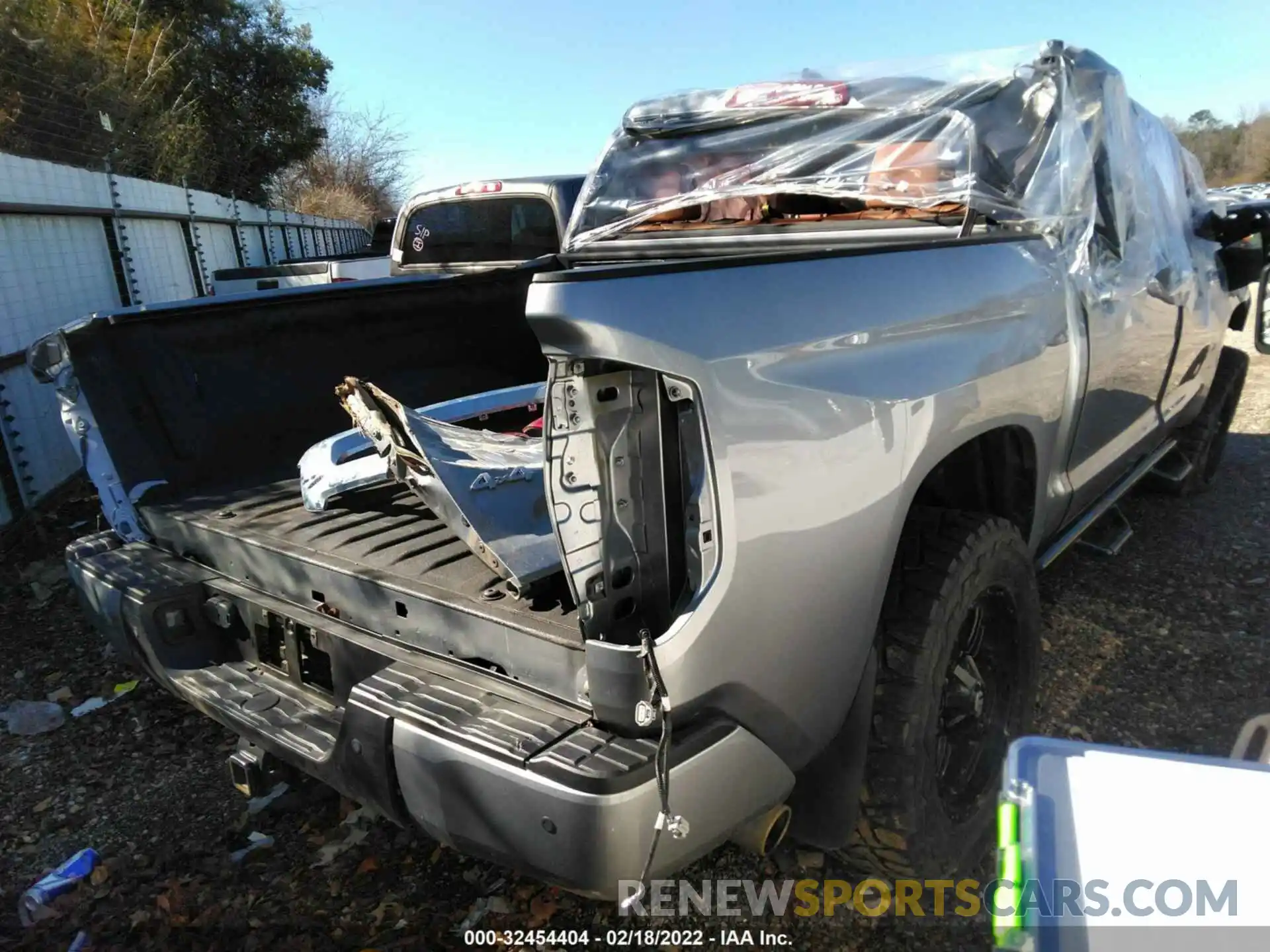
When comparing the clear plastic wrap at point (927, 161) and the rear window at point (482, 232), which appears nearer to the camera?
the clear plastic wrap at point (927, 161)

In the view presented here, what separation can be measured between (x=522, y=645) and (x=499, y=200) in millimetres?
4641

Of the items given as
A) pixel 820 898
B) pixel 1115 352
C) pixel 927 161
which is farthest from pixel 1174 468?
pixel 820 898

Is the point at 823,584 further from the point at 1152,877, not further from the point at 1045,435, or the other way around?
the point at 1045,435

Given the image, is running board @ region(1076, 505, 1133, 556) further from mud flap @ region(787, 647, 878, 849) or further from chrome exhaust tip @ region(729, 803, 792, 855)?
chrome exhaust tip @ region(729, 803, 792, 855)

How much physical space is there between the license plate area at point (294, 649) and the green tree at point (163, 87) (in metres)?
9.42

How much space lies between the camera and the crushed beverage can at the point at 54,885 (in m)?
2.43

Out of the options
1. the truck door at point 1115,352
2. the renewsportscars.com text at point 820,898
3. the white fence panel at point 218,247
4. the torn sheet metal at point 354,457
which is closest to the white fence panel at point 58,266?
the white fence panel at point 218,247

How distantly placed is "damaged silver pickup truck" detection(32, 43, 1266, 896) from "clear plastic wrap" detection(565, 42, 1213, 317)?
2cm

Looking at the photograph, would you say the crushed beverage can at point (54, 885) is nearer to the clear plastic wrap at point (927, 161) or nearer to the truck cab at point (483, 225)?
the clear plastic wrap at point (927, 161)

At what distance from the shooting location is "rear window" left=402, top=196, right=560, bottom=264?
19.2ft

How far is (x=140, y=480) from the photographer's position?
9.59 feet

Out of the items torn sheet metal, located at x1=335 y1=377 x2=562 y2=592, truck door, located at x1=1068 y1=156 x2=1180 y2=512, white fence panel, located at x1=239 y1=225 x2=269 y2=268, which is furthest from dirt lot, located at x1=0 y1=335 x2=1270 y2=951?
white fence panel, located at x1=239 y1=225 x2=269 y2=268

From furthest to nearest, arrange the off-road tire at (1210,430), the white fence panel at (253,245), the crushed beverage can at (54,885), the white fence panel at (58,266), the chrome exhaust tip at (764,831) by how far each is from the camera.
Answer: the white fence panel at (253,245), the white fence panel at (58,266), the off-road tire at (1210,430), the crushed beverage can at (54,885), the chrome exhaust tip at (764,831)

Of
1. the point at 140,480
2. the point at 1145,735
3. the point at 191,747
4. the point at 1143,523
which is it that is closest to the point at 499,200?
the point at 140,480
